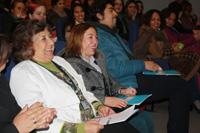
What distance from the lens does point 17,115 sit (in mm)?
1332

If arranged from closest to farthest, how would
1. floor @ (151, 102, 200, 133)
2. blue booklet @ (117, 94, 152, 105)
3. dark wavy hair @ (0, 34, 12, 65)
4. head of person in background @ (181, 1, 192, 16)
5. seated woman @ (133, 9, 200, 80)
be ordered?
dark wavy hair @ (0, 34, 12, 65) < blue booklet @ (117, 94, 152, 105) < floor @ (151, 102, 200, 133) < seated woman @ (133, 9, 200, 80) < head of person in background @ (181, 1, 192, 16)

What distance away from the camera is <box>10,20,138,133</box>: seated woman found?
5.31 feet

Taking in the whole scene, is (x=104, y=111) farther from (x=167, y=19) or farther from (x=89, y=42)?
(x=167, y=19)

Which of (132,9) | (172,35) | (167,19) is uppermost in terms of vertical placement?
(132,9)

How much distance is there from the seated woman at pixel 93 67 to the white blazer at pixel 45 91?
1.17 ft

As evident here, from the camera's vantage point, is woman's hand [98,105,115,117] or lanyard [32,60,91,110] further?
woman's hand [98,105,115,117]

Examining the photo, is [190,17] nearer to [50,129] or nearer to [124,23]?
[124,23]

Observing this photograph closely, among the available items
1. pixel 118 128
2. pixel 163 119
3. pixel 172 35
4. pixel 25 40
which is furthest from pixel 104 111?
pixel 172 35

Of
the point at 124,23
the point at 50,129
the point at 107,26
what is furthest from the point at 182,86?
the point at 124,23

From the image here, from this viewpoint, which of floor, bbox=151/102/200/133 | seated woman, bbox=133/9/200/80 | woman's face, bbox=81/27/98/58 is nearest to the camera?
woman's face, bbox=81/27/98/58

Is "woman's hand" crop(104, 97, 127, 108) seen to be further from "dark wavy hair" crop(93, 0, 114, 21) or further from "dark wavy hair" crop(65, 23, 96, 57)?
"dark wavy hair" crop(93, 0, 114, 21)

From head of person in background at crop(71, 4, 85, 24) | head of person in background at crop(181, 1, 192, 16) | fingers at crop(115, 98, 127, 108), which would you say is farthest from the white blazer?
head of person in background at crop(181, 1, 192, 16)

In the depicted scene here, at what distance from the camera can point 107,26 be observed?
2.64m

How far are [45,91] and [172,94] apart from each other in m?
1.25
